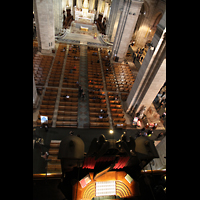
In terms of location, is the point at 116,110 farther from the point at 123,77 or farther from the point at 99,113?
the point at 123,77

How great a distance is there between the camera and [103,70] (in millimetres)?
18156

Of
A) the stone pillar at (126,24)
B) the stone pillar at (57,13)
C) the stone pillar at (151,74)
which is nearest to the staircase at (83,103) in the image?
the stone pillar at (151,74)

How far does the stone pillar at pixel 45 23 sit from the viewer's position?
15.5 meters

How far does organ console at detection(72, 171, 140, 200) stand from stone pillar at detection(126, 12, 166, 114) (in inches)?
245

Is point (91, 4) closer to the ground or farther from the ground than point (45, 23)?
farther from the ground

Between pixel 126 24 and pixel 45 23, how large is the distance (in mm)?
10773

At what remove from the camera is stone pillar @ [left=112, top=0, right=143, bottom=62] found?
645 inches

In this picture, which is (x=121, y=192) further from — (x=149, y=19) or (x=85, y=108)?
(x=149, y=19)

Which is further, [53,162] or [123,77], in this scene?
[123,77]

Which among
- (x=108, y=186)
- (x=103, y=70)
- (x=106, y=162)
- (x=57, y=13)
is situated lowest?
(x=108, y=186)

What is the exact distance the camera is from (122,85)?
51.4 ft

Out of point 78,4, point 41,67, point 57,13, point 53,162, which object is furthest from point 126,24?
point 78,4
